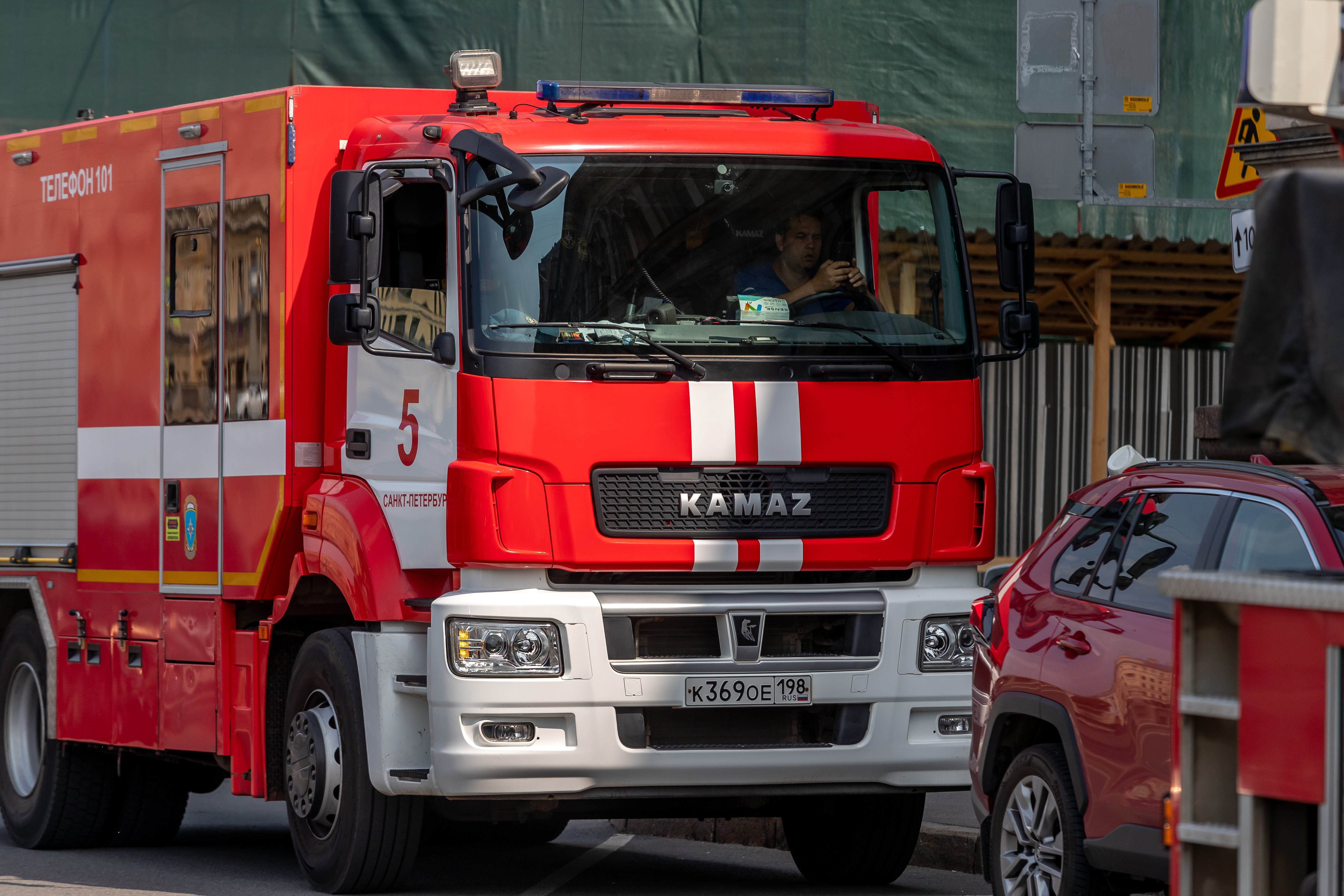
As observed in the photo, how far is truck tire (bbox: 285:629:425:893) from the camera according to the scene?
8.78 m

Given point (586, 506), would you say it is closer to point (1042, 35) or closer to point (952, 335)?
point (952, 335)

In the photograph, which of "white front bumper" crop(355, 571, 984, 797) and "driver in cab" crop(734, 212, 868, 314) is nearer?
"white front bumper" crop(355, 571, 984, 797)

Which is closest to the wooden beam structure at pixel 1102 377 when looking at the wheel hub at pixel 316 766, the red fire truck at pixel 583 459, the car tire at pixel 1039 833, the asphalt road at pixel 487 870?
the asphalt road at pixel 487 870

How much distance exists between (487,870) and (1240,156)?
4.91 meters

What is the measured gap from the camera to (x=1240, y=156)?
9.29m

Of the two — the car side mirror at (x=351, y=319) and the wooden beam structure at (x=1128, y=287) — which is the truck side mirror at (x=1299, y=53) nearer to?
the car side mirror at (x=351, y=319)

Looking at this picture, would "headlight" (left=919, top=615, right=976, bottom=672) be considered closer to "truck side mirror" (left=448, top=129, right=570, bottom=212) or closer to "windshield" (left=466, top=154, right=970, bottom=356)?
"windshield" (left=466, top=154, right=970, bottom=356)

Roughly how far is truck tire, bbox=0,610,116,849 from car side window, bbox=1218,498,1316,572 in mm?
6975

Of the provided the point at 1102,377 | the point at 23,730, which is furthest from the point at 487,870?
the point at 1102,377

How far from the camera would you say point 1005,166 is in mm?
16797

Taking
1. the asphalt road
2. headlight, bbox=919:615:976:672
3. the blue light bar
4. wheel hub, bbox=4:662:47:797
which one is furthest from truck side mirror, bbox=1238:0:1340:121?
wheel hub, bbox=4:662:47:797

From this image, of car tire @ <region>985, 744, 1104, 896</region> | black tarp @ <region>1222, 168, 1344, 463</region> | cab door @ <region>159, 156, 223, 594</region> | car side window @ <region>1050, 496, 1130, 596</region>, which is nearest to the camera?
black tarp @ <region>1222, 168, 1344, 463</region>

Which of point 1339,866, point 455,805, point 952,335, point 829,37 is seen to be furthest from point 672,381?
point 829,37

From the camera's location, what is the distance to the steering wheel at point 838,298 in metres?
8.65
